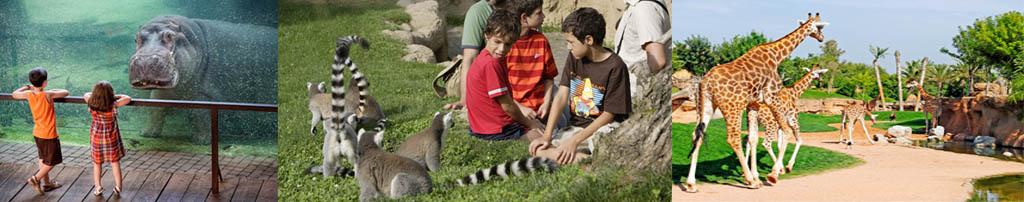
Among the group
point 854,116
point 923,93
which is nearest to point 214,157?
point 854,116

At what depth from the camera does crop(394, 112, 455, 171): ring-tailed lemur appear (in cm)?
427

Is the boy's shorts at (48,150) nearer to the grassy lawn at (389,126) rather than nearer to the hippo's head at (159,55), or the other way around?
the hippo's head at (159,55)

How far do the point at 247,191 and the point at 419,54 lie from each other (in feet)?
8.40

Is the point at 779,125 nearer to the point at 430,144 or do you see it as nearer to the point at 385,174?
the point at 430,144

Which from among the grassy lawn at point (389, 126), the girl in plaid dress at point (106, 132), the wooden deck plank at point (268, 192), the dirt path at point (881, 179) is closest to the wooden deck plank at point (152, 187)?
the girl in plaid dress at point (106, 132)

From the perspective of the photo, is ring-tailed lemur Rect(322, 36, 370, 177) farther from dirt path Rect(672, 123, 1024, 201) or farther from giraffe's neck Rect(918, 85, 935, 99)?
giraffe's neck Rect(918, 85, 935, 99)

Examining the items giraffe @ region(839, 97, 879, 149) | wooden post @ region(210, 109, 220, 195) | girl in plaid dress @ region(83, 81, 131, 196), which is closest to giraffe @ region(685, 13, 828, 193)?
giraffe @ region(839, 97, 879, 149)

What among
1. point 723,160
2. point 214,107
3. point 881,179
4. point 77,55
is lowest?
point 881,179

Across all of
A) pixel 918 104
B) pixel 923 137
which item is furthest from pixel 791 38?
pixel 918 104

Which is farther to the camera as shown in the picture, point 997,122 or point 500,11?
point 997,122

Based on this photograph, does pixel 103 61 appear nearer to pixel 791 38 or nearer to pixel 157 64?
Result: pixel 157 64

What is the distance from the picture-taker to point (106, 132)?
5816 millimetres

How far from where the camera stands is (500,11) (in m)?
4.02

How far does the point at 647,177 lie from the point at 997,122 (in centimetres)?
955
